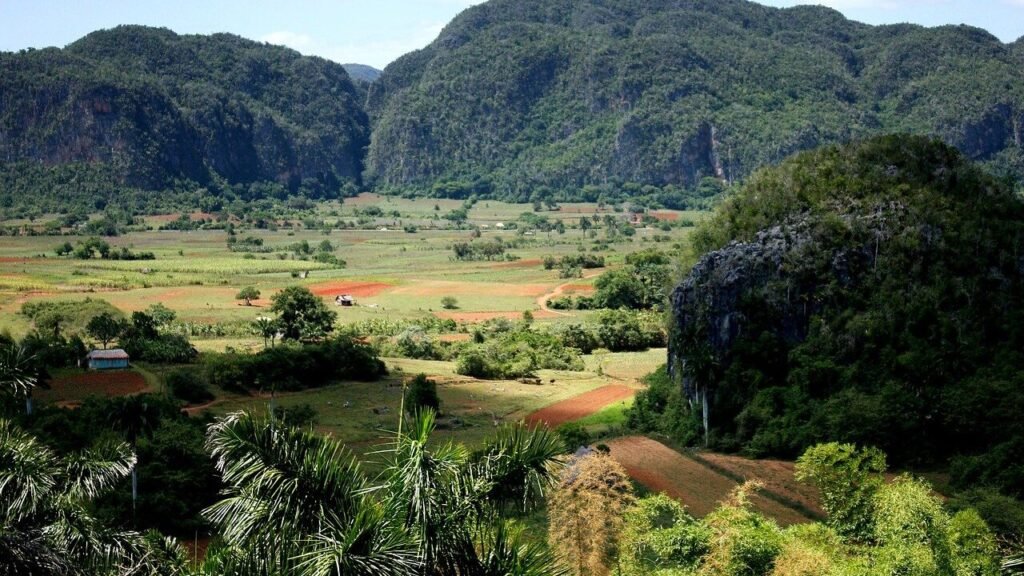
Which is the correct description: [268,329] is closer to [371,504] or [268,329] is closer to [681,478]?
[681,478]

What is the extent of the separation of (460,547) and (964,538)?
15956mm

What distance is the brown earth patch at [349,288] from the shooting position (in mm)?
94438

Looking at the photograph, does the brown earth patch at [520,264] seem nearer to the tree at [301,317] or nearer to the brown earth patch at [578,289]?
the brown earth patch at [578,289]

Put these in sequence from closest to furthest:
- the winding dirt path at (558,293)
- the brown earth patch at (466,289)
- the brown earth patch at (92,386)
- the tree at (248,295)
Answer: the brown earth patch at (92,386)
the tree at (248,295)
the winding dirt path at (558,293)
the brown earth patch at (466,289)

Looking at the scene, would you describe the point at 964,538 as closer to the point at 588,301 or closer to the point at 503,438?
the point at 503,438

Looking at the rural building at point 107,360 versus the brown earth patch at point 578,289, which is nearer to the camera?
the rural building at point 107,360

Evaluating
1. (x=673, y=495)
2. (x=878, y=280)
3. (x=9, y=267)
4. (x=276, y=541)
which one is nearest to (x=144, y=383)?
(x=673, y=495)

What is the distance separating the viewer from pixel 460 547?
39.3 feet

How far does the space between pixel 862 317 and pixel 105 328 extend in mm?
39581

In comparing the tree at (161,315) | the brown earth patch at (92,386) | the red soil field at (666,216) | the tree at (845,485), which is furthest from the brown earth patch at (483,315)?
the red soil field at (666,216)

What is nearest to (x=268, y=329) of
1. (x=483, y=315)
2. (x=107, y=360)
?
(x=107, y=360)

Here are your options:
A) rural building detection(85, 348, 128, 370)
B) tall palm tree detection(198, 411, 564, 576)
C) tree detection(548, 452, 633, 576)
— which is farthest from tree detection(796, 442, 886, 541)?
rural building detection(85, 348, 128, 370)

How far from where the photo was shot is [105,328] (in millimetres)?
62250

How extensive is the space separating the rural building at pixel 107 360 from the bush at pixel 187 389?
187 inches
